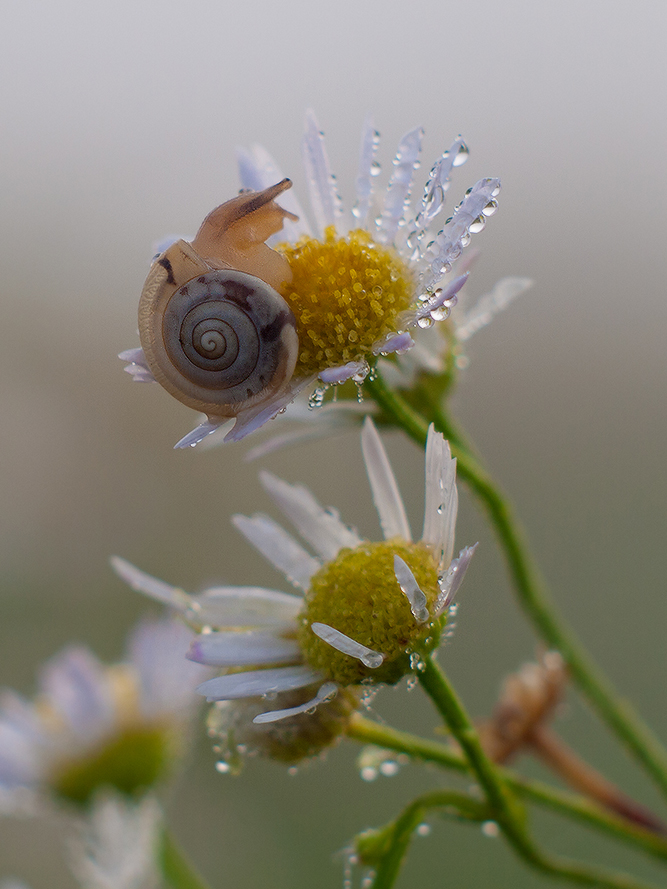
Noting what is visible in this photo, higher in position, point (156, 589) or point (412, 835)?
point (156, 589)

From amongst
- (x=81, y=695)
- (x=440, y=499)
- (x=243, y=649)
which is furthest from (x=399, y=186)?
(x=81, y=695)

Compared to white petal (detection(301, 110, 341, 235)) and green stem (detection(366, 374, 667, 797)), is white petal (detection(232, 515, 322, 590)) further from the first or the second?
white petal (detection(301, 110, 341, 235))

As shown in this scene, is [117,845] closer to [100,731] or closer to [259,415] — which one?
[100,731]

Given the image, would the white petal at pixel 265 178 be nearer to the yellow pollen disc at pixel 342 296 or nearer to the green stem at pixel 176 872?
the yellow pollen disc at pixel 342 296

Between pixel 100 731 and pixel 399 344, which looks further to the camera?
pixel 100 731

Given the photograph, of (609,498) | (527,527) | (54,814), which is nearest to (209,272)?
(54,814)

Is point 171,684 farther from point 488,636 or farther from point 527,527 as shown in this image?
point 527,527
